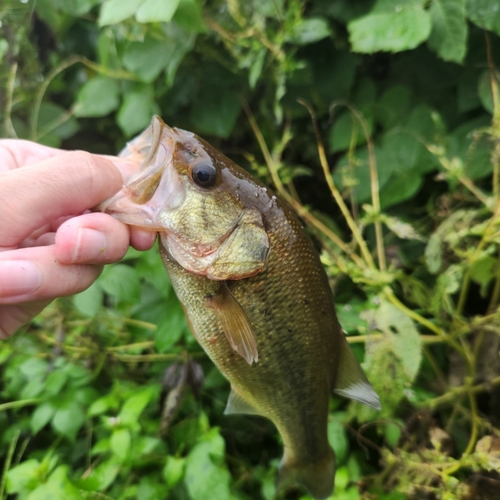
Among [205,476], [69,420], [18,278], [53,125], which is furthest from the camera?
[53,125]

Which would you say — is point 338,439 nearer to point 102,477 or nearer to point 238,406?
point 238,406

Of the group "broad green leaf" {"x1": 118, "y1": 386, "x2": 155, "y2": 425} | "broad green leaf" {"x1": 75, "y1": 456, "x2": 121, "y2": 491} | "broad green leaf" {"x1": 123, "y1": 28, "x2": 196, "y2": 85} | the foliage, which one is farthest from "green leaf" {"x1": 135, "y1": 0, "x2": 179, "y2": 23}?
"broad green leaf" {"x1": 75, "y1": 456, "x2": 121, "y2": 491}

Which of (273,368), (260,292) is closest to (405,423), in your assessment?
(273,368)

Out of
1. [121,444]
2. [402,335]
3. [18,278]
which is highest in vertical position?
[18,278]

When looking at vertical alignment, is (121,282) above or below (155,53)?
below

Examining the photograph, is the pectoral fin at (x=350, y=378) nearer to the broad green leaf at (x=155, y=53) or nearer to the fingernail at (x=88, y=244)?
the fingernail at (x=88, y=244)

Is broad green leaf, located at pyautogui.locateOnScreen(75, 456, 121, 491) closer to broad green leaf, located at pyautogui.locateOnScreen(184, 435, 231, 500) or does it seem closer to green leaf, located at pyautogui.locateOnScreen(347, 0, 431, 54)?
broad green leaf, located at pyautogui.locateOnScreen(184, 435, 231, 500)

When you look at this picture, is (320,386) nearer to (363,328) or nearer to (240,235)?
(363,328)

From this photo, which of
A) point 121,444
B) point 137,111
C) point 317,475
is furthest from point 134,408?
point 137,111
